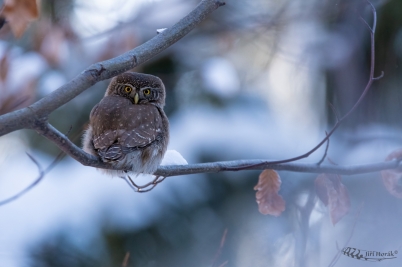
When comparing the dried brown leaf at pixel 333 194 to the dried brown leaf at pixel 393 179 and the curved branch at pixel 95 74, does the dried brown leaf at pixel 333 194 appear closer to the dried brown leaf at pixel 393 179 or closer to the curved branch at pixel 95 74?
the dried brown leaf at pixel 393 179

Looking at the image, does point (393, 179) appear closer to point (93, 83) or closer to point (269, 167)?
point (269, 167)

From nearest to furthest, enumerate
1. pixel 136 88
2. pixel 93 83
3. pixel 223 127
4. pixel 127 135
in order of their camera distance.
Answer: pixel 93 83 < pixel 127 135 < pixel 136 88 < pixel 223 127

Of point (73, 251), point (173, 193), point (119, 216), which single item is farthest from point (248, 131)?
point (73, 251)

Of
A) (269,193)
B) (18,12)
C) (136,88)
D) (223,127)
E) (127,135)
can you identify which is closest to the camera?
(18,12)

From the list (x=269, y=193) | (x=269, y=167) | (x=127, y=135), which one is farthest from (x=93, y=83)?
(x=269, y=193)

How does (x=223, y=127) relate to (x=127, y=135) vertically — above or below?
below

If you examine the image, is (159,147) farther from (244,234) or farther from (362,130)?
(362,130)

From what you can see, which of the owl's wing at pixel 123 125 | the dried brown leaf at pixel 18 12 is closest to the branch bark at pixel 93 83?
the owl's wing at pixel 123 125

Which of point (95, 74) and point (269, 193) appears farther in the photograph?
point (269, 193)
